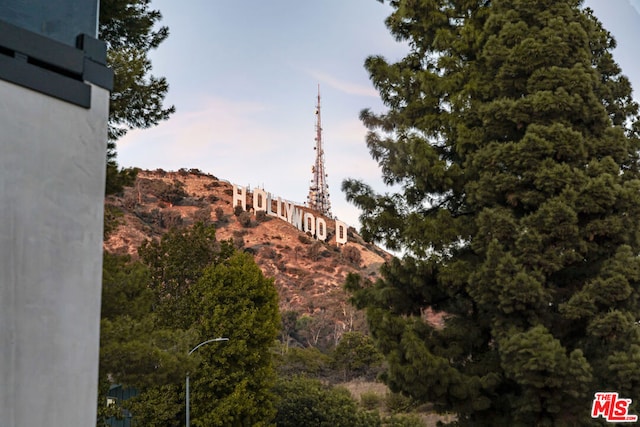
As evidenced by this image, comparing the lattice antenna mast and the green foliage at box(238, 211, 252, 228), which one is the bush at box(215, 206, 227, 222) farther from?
the lattice antenna mast

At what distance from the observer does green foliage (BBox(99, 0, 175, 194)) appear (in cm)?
1234

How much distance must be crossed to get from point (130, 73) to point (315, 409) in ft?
59.6

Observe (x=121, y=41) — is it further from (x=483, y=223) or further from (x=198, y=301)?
(x=198, y=301)

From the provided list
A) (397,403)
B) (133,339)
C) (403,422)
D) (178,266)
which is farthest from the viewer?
(397,403)

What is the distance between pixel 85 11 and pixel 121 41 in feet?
30.3

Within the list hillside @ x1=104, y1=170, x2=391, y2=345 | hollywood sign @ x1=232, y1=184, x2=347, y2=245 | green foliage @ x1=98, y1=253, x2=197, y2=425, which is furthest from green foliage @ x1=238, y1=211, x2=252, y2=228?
green foliage @ x1=98, y1=253, x2=197, y2=425

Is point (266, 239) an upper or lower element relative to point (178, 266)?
upper

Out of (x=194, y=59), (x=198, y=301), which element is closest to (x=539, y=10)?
(x=198, y=301)

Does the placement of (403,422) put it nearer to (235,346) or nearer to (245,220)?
(235,346)

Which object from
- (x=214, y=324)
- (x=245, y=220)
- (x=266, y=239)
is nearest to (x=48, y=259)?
(x=214, y=324)

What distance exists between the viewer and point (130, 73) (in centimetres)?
1222

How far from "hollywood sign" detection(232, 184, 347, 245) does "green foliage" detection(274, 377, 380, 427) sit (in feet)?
195

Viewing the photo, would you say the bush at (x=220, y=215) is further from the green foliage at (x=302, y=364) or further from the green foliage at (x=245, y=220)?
the green foliage at (x=302, y=364)

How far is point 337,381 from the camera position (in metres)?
43.9
